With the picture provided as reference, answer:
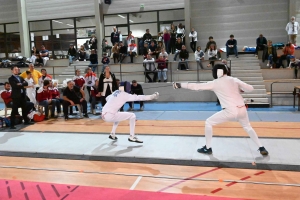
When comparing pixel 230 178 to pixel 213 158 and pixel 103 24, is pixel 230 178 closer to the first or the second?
pixel 213 158

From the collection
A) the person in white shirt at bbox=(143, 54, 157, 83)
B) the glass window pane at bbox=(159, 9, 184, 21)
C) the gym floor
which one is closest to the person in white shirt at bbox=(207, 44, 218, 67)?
the person in white shirt at bbox=(143, 54, 157, 83)

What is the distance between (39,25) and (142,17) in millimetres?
7596

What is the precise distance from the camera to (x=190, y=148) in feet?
18.4

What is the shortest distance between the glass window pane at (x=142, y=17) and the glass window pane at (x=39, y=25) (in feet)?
20.1

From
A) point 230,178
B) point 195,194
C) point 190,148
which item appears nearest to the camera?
point 195,194

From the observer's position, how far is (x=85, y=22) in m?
19.6

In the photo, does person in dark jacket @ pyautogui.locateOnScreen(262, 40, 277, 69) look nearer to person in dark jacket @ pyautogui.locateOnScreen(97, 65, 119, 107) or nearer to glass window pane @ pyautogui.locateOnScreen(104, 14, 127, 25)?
person in dark jacket @ pyautogui.locateOnScreen(97, 65, 119, 107)

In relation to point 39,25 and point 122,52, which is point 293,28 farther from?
point 39,25

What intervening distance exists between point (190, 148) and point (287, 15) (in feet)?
45.4

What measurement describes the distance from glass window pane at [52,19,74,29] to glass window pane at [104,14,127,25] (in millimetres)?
2553

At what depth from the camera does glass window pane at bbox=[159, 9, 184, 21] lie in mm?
17752

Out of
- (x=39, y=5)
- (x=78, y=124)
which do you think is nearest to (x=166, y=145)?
(x=78, y=124)

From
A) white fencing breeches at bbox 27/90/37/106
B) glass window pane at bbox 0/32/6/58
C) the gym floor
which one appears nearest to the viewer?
the gym floor

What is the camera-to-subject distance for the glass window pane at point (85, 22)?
63.6 ft
